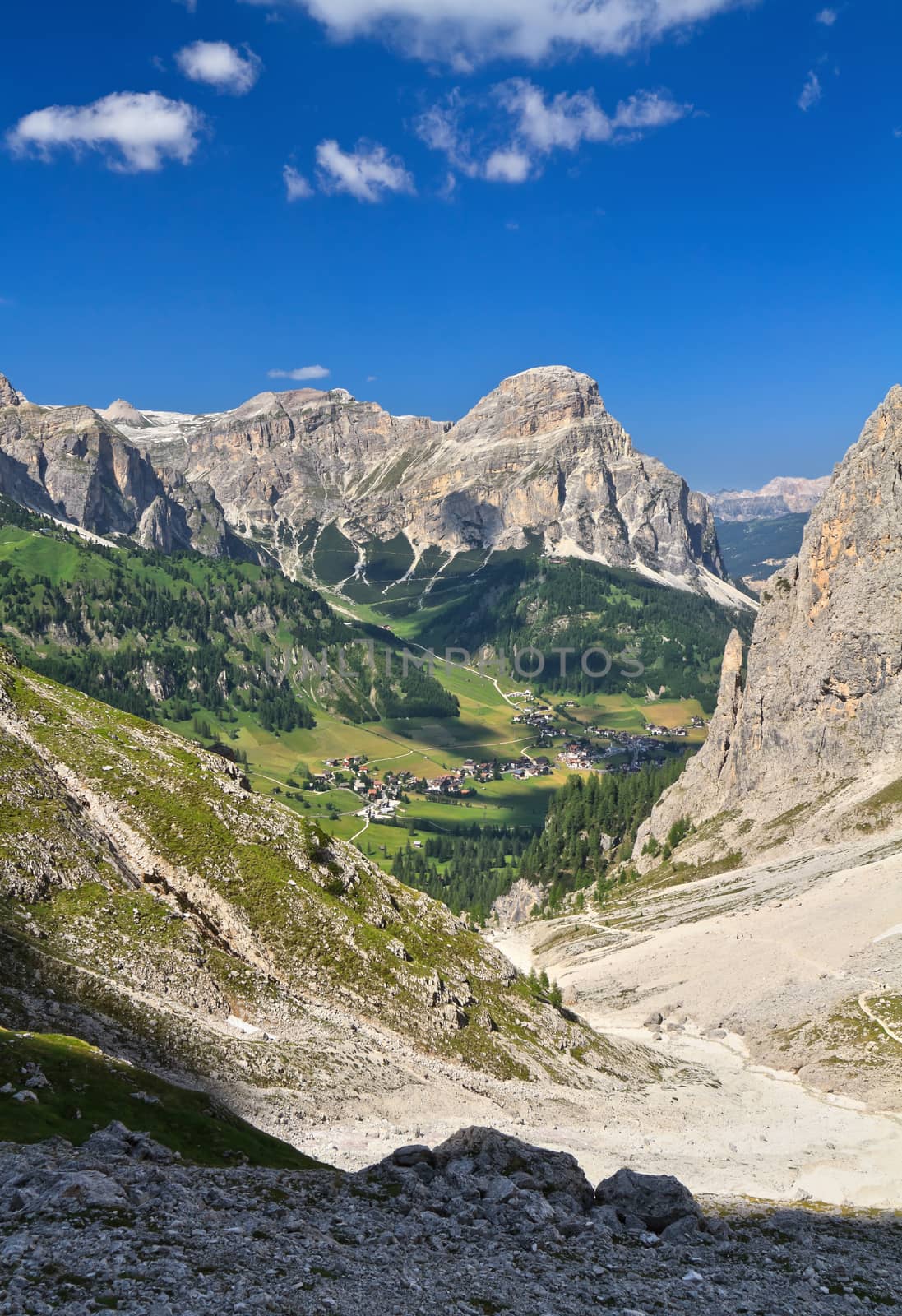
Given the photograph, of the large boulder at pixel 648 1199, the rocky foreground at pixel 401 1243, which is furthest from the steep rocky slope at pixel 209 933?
the large boulder at pixel 648 1199

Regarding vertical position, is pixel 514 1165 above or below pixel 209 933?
below

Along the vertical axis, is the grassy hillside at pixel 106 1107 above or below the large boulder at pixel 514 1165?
above

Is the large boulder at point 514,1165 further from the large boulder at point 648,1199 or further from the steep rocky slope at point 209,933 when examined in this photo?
the steep rocky slope at point 209,933

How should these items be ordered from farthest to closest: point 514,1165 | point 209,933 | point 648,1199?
point 209,933, point 514,1165, point 648,1199

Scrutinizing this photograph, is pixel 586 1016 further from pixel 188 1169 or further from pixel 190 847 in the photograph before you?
pixel 188 1169

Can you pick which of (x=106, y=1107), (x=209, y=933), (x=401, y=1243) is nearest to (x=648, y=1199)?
(x=401, y=1243)

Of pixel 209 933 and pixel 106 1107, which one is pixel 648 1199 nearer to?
pixel 106 1107
